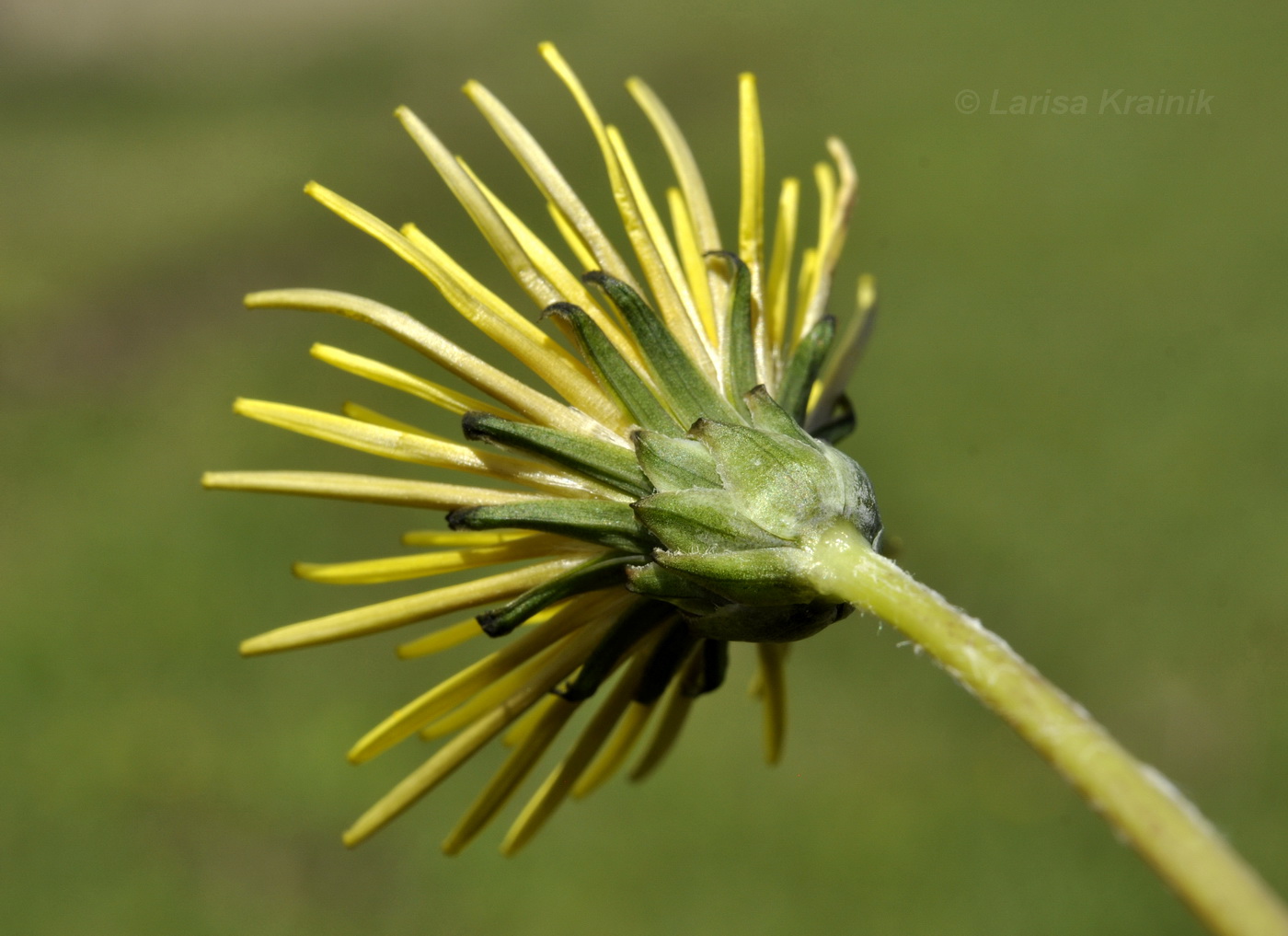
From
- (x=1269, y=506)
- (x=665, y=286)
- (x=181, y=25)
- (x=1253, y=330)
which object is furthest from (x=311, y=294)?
(x=181, y=25)

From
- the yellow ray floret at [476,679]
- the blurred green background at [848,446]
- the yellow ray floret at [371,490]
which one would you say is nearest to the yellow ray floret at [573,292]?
Result: the yellow ray floret at [371,490]

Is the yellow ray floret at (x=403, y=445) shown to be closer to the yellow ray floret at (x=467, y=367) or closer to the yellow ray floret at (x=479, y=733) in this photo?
the yellow ray floret at (x=467, y=367)

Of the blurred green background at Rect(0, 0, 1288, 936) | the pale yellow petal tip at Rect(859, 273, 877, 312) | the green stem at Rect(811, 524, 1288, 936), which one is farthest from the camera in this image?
the blurred green background at Rect(0, 0, 1288, 936)

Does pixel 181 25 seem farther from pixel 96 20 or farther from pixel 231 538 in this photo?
pixel 231 538

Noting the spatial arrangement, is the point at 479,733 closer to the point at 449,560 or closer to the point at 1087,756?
the point at 449,560

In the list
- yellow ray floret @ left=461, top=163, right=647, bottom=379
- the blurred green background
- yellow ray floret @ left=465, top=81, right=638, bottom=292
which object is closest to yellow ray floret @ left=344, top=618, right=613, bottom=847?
yellow ray floret @ left=461, top=163, right=647, bottom=379

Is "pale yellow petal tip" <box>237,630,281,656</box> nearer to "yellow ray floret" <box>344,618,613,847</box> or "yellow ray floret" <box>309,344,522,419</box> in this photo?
"yellow ray floret" <box>344,618,613,847</box>

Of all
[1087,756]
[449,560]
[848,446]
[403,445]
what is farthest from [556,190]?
[848,446]

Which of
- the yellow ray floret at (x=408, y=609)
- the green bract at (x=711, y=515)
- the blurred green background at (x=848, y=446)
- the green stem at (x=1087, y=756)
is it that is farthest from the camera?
the blurred green background at (x=848, y=446)
